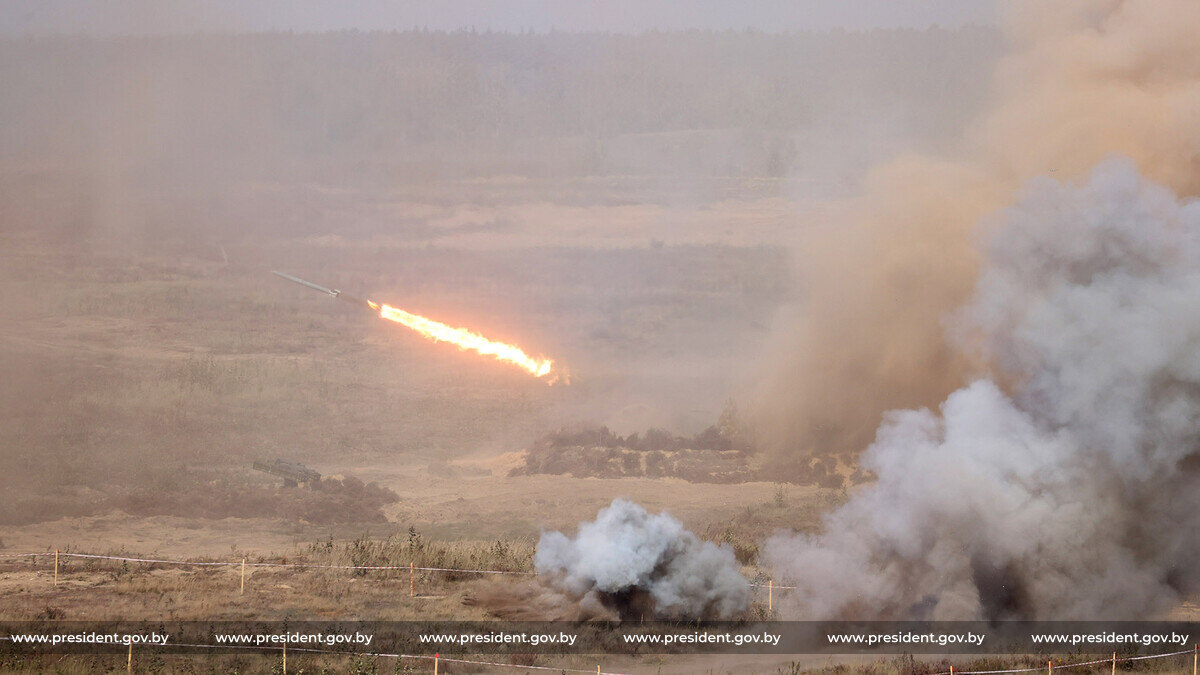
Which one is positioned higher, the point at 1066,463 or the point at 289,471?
the point at 289,471

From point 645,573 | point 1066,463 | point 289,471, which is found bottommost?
point 645,573

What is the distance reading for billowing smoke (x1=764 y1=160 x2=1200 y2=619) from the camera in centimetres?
1906

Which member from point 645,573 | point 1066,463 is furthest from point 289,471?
point 1066,463

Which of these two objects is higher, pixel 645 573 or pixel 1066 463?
pixel 1066 463

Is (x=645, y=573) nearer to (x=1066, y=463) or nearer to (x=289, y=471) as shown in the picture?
(x=1066, y=463)

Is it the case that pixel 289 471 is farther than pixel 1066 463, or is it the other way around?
pixel 289 471

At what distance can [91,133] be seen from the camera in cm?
6438

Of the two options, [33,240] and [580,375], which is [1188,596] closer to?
[580,375]

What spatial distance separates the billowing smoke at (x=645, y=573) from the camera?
19078 mm

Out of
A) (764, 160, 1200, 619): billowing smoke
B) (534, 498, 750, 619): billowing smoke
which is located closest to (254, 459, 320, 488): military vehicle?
(534, 498, 750, 619): billowing smoke

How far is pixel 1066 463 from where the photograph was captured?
19125 mm

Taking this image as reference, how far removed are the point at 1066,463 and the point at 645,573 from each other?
7.03 m

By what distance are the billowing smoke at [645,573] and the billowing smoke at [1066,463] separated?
1.56 meters

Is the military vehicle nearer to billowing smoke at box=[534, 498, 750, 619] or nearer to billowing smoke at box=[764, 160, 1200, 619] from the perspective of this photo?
billowing smoke at box=[534, 498, 750, 619]
